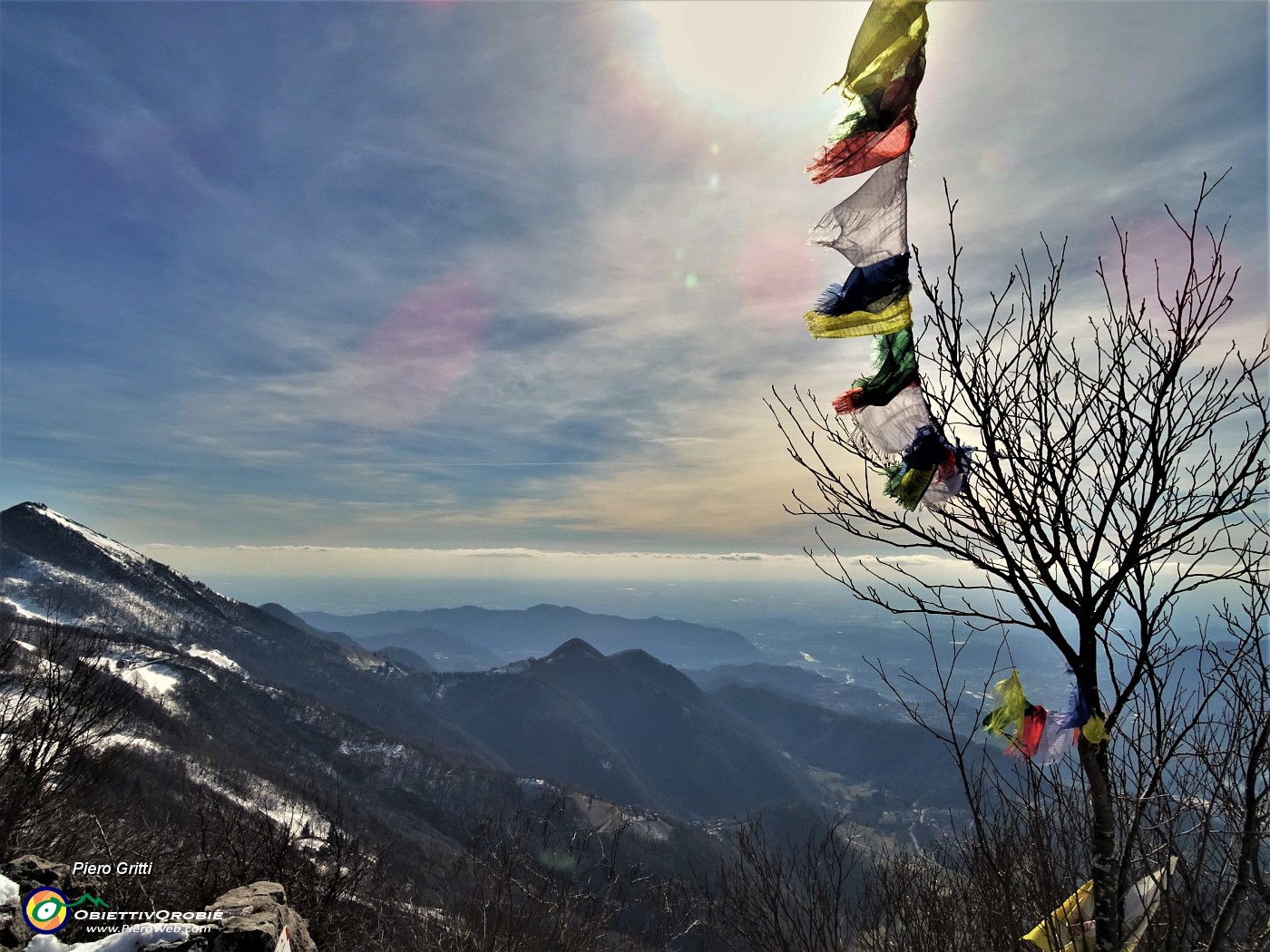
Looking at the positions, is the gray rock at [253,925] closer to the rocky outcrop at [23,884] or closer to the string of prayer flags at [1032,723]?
the rocky outcrop at [23,884]

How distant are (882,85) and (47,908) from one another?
15910mm

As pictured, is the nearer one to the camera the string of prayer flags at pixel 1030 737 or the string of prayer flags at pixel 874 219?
the string of prayer flags at pixel 874 219

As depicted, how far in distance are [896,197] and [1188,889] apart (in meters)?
5.69

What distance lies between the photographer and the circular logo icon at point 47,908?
9.15m

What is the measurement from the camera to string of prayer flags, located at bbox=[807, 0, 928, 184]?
16.1 feet

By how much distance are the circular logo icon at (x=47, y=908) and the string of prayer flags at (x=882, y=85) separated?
596 inches

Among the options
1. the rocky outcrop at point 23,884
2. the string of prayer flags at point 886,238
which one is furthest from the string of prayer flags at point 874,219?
the rocky outcrop at point 23,884

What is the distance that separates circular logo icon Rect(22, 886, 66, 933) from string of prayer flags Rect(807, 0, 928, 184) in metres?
15.1

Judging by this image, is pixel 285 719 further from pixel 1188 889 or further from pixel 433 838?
pixel 1188 889

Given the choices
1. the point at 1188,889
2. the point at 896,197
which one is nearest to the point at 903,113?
the point at 896,197

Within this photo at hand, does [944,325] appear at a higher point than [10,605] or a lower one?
higher

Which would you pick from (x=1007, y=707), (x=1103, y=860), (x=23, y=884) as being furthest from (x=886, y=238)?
(x=23, y=884)

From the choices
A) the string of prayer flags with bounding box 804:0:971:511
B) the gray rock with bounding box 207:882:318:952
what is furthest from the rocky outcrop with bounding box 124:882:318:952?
the string of prayer flags with bounding box 804:0:971:511

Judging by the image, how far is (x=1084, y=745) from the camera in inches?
180
